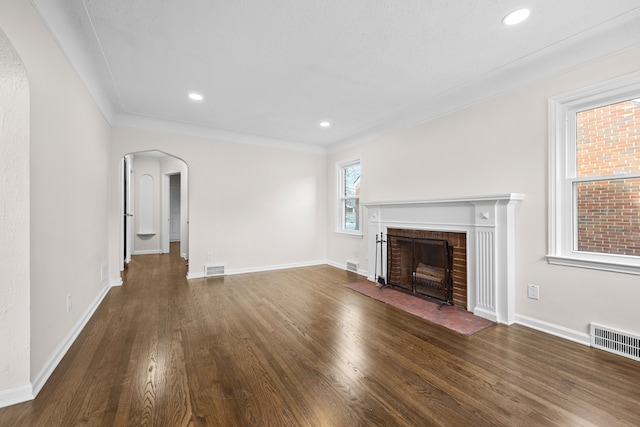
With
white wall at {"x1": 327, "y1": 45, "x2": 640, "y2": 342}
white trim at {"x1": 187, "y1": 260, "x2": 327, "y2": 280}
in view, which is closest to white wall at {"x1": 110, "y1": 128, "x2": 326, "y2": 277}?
white trim at {"x1": 187, "y1": 260, "x2": 327, "y2": 280}

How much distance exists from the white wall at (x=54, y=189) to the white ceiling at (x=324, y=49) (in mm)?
338

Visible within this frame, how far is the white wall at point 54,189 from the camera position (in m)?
1.69

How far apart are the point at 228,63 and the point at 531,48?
9.12 feet

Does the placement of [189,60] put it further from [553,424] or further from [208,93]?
[553,424]

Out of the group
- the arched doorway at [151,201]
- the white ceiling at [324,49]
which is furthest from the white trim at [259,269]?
the arched doorway at [151,201]

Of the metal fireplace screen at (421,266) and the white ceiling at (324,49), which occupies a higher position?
the white ceiling at (324,49)

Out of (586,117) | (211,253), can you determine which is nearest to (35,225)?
(211,253)

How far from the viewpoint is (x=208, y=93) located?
338 cm

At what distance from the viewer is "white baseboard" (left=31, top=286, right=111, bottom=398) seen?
174 centimetres

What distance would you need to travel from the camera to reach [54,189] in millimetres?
2027

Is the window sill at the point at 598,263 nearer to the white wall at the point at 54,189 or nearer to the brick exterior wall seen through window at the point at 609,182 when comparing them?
the brick exterior wall seen through window at the point at 609,182

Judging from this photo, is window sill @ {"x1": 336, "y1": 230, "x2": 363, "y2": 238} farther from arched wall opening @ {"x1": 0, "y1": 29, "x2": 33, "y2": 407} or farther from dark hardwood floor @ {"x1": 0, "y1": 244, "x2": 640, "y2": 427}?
arched wall opening @ {"x1": 0, "y1": 29, "x2": 33, "y2": 407}

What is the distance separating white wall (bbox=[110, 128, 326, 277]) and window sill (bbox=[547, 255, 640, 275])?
162 inches

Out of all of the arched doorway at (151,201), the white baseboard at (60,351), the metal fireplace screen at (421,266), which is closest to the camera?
the white baseboard at (60,351)
